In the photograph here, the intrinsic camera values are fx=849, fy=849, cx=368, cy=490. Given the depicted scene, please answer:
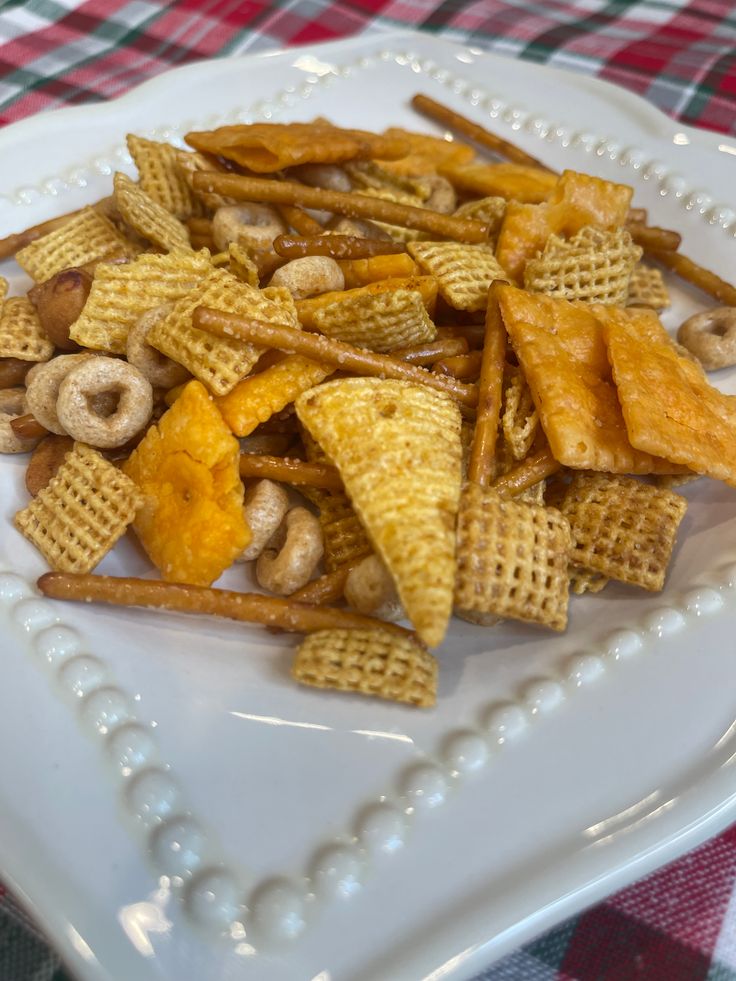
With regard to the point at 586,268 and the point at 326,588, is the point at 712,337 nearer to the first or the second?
the point at 586,268

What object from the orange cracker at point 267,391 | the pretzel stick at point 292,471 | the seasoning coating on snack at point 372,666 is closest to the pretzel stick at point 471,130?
the orange cracker at point 267,391

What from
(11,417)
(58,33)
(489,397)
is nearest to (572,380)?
(489,397)

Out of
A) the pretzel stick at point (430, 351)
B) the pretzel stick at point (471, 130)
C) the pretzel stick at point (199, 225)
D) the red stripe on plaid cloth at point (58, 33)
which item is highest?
the red stripe on plaid cloth at point (58, 33)

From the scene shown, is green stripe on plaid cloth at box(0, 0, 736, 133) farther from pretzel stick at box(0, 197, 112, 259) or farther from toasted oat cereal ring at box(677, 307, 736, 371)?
toasted oat cereal ring at box(677, 307, 736, 371)

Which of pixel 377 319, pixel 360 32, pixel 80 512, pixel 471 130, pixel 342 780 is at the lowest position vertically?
pixel 342 780

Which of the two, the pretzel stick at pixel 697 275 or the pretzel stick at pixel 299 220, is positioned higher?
the pretzel stick at pixel 299 220

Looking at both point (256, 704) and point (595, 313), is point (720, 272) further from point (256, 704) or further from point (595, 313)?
point (256, 704)

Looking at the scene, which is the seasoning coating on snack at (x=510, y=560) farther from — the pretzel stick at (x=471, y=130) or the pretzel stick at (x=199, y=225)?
the pretzel stick at (x=471, y=130)
